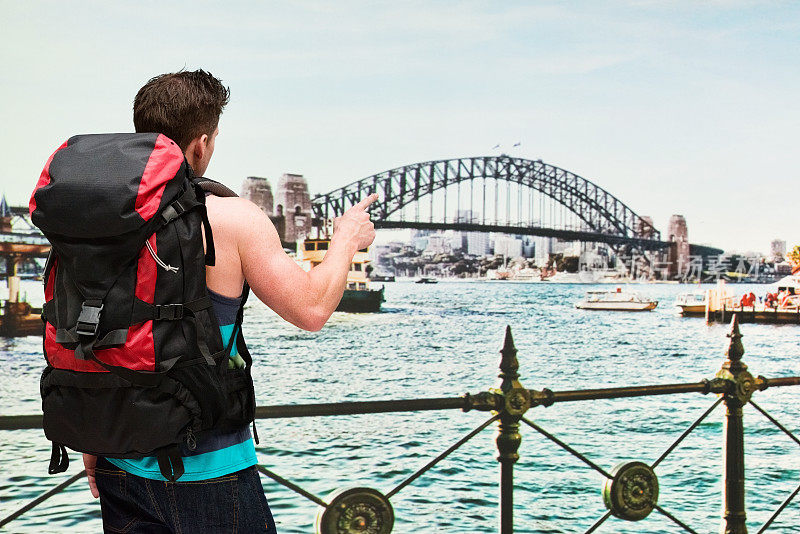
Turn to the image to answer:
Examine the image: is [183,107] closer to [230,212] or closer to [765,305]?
[230,212]

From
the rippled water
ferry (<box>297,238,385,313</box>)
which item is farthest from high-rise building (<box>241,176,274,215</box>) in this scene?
the rippled water

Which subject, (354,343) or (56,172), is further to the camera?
(354,343)

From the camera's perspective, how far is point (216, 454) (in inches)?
33.6

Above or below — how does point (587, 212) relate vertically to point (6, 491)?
above

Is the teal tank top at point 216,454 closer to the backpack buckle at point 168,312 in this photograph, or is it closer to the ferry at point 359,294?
the backpack buckle at point 168,312

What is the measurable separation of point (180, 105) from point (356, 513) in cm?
90

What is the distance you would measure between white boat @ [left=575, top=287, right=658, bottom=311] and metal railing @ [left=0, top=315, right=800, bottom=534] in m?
44.2

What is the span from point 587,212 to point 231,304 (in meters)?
42.4

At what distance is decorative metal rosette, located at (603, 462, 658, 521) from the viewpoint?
5.92ft

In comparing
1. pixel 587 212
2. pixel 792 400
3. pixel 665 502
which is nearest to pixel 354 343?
pixel 587 212

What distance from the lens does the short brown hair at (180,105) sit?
2.76 ft

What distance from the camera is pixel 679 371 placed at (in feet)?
113

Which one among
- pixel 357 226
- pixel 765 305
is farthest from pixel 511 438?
pixel 765 305

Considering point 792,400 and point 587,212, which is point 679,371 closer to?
point 792,400
